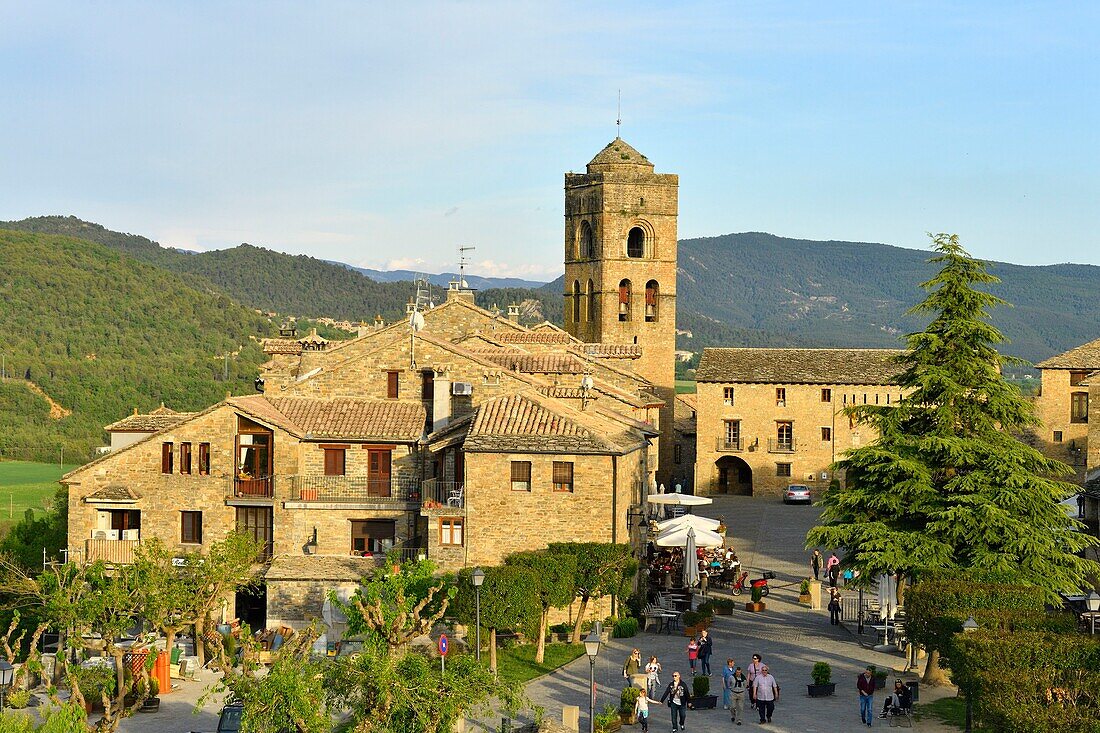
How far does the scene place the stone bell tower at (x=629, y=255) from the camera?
89.6m

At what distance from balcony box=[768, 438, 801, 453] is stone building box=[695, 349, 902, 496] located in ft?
0.07

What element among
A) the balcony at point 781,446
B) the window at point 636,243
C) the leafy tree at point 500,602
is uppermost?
the window at point 636,243

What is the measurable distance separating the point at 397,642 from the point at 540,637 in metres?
9.17

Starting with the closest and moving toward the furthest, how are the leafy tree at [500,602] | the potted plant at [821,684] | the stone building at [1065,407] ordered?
1. the potted plant at [821,684]
2. the leafy tree at [500,602]
3. the stone building at [1065,407]

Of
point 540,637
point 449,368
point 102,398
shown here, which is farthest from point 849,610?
point 102,398

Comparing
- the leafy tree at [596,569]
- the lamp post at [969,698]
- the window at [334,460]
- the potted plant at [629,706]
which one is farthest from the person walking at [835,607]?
the window at [334,460]

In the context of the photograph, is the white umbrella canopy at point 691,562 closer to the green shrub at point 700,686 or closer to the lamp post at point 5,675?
the green shrub at point 700,686

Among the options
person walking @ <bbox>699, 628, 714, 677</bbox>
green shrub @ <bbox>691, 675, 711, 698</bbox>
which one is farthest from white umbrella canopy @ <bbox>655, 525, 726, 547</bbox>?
green shrub @ <bbox>691, 675, 711, 698</bbox>

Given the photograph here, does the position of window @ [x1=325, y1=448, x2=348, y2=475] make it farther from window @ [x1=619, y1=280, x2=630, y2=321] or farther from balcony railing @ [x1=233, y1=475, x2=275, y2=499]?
window @ [x1=619, y1=280, x2=630, y2=321]

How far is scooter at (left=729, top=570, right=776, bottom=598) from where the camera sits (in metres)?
49.7

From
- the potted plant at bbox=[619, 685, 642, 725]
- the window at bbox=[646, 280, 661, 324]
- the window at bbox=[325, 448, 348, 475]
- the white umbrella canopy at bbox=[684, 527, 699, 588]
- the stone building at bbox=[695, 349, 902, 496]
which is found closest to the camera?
the potted plant at bbox=[619, 685, 642, 725]

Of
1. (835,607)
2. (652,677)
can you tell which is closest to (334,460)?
(835,607)

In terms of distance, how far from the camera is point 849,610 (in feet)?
159

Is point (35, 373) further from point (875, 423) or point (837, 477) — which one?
point (875, 423)
